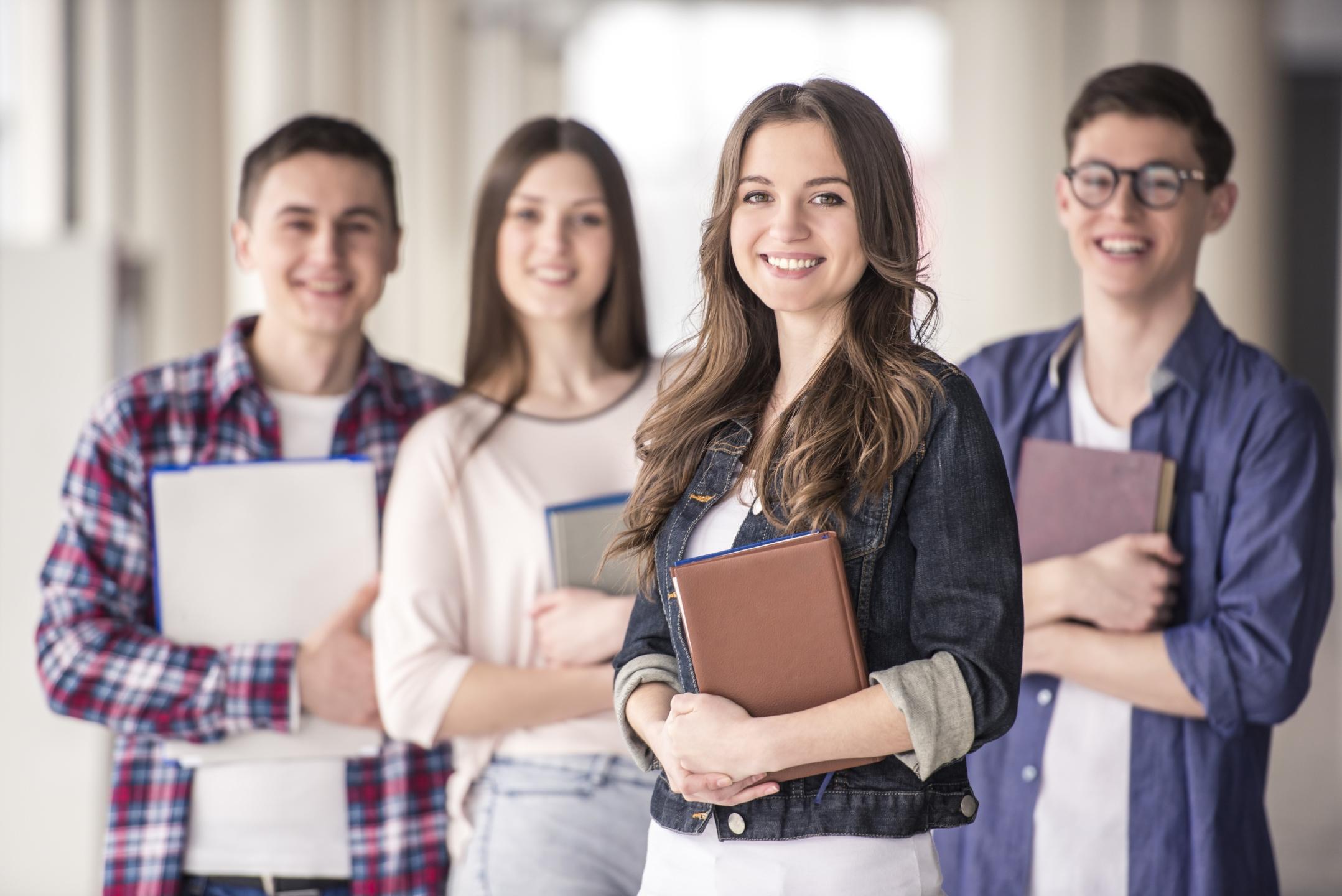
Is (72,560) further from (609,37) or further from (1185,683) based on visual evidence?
(609,37)

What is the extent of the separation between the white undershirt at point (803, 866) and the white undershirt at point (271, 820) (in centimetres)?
87

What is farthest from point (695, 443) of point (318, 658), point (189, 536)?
point (189, 536)

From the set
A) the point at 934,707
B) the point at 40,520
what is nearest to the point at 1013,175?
the point at 40,520

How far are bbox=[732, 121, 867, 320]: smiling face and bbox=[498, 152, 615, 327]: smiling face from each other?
0.72 meters

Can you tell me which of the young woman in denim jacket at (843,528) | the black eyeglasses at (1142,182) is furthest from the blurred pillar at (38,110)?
the young woman in denim jacket at (843,528)

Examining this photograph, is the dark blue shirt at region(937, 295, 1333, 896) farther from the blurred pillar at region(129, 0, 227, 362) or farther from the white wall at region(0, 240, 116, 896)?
the blurred pillar at region(129, 0, 227, 362)

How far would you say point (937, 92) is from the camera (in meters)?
6.57

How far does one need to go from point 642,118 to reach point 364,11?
1521 millimetres

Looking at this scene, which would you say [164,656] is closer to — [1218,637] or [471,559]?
[471,559]

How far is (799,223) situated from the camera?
1.28 meters

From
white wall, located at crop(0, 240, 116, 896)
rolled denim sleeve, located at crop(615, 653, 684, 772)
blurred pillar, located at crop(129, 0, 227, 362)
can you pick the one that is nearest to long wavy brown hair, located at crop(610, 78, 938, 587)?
rolled denim sleeve, located at crop(615, 653, 684, 772)

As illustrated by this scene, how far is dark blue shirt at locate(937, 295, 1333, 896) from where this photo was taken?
1762 millimetres

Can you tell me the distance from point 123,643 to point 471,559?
1.92 feet

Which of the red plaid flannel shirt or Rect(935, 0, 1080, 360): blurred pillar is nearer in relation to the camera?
the red plaid flannel shirt
